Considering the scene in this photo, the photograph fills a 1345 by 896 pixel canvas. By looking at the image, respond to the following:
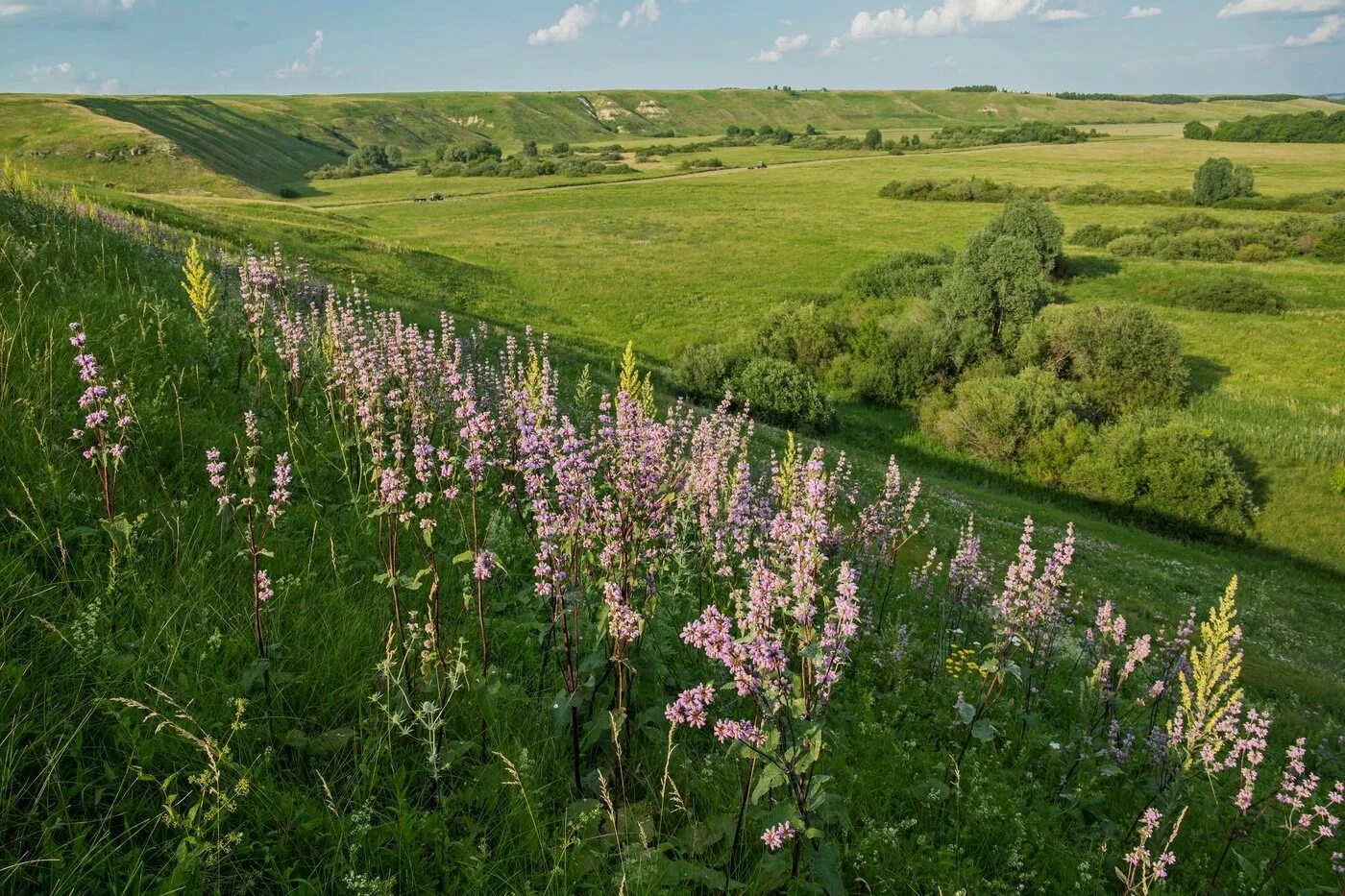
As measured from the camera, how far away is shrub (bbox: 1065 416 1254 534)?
27.7 metres

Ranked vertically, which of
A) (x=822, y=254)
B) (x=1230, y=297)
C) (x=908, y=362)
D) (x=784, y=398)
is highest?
(x=822, y=254)

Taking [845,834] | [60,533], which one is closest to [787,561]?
[845,834]

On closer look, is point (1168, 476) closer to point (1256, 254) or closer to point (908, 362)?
point (908, 362)

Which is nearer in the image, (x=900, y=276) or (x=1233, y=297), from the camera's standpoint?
(x=1233, y=297)

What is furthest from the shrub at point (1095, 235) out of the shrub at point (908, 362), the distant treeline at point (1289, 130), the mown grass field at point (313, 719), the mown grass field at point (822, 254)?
the distant treeline at point (1289, 130)

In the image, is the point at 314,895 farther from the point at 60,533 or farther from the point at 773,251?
the point at 773,251

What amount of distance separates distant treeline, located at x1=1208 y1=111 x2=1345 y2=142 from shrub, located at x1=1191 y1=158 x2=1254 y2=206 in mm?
68884

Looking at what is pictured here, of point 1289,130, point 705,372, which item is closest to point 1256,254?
point 705,372

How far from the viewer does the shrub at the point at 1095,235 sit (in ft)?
229

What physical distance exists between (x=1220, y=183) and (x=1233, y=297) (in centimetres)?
4539

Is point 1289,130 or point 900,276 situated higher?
point 1289,130

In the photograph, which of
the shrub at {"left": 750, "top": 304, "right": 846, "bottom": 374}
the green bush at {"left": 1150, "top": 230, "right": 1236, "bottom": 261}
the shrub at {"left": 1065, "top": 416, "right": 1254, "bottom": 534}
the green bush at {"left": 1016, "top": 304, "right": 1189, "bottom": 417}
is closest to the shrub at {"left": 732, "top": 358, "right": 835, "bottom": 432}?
the shrub at {"left": 750, "top": 304, "right": 846, "bottom": 374}

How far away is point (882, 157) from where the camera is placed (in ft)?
456

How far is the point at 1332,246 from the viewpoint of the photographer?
6094cm
